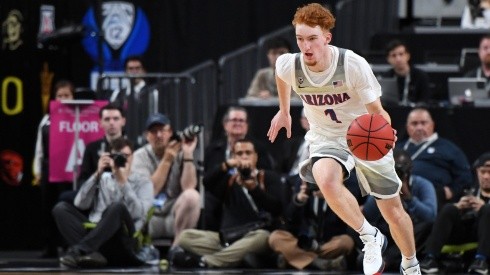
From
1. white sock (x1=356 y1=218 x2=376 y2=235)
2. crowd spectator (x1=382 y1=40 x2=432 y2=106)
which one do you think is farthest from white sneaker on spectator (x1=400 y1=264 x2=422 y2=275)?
crowd spectator (x1=382 y1=40 x2=432 y2=106)

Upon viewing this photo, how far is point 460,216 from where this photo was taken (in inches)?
524

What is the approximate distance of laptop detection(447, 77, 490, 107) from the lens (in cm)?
1509

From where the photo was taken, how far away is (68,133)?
15.0m

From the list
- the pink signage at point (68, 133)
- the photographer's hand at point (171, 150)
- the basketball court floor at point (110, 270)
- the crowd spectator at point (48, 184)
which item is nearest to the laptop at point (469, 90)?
the basketball court floor at point (110, 270)

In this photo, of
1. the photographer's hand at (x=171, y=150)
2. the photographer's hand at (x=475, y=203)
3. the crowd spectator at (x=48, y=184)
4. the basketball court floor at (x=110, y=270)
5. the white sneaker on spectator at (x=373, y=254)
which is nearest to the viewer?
the white sneaker on spectator at (x=373, y=254)

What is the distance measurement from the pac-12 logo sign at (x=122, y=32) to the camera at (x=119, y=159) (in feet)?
14.0

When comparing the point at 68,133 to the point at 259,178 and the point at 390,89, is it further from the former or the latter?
the point at 390,89

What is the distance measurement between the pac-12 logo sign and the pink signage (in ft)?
9.82

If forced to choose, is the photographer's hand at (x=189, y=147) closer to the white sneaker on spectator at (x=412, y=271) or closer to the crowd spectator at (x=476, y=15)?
the white sneaker on spectator at (x=412, y=271)

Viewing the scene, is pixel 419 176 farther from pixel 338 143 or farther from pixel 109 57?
pixel 109 57

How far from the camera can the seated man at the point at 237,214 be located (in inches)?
546

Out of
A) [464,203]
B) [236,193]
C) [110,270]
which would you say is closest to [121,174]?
[110,270]

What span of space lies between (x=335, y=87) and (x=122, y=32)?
8081mm

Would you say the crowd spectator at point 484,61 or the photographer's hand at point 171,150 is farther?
the crowd spectator at point 484,61
